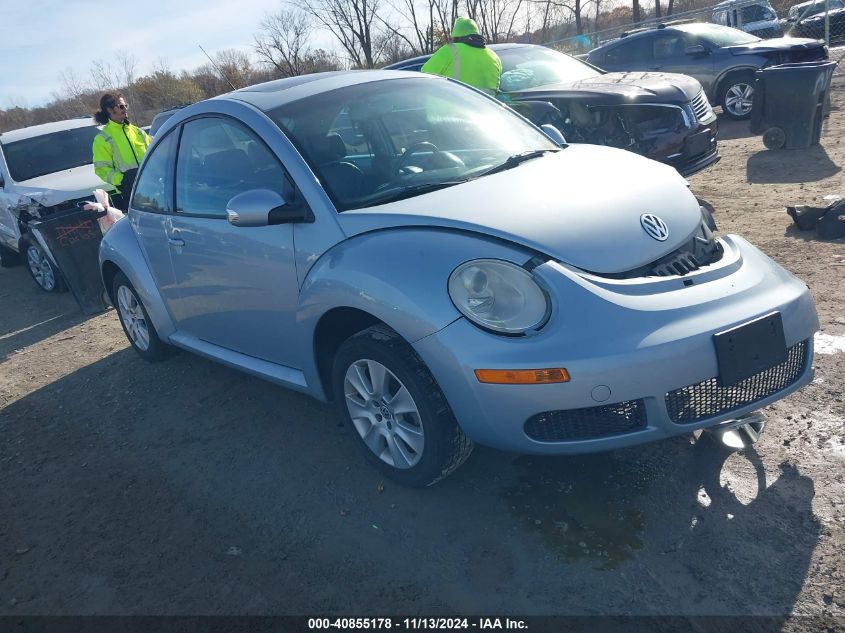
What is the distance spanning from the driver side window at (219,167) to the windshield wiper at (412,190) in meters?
0.47

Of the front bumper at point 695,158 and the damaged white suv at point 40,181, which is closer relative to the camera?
the front bumper at point 695,158

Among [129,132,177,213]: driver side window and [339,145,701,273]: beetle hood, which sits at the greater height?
[129,132,177,213]: driver side window

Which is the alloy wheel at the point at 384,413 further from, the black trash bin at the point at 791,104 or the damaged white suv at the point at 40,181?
the black trash bin at the point at 791,104

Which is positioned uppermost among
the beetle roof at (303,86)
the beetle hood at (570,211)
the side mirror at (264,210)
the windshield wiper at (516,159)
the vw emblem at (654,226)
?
the beetle roof at (303,86)

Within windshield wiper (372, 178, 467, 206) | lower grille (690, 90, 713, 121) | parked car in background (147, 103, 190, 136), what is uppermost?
parked car in background (147, 103, 190, 136)

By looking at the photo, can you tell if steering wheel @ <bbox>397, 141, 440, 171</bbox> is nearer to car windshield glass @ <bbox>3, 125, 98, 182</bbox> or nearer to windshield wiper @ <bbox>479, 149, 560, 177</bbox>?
windshield wiper @ <bbox>479, 149, 560, 177</bbox>

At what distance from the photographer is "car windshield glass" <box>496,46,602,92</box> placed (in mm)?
8242

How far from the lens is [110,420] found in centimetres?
446

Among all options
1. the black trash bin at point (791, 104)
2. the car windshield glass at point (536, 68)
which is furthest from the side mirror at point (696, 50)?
the car windshield glass at point (536, 68)

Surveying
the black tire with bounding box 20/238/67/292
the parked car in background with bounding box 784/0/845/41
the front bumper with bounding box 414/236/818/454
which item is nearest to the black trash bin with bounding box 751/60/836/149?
the front bumper with bounding box 414/236/818/454

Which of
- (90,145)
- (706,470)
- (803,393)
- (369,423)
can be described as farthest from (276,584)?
(90,145)

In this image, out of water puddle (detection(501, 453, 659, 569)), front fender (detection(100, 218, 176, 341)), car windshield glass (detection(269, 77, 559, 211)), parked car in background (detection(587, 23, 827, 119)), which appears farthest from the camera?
parked car in background (detection(587, 23, 827, 119))

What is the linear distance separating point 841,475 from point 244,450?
9.44 ft

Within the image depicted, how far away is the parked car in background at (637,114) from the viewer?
22.7ft
